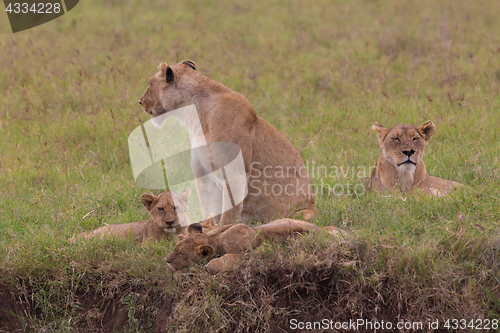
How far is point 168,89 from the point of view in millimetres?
5094

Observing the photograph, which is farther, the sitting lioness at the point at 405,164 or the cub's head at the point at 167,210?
the sitting lioness at the point at 405,164

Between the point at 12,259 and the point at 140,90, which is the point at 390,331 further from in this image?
the point at 140,90

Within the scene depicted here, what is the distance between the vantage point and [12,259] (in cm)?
446

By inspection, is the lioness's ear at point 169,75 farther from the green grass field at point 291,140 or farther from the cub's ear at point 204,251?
the cub's ear at point 204,251

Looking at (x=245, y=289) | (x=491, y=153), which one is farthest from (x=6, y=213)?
(x=491, y=153)

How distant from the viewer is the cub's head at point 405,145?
576cm

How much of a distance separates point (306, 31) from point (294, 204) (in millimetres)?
7902

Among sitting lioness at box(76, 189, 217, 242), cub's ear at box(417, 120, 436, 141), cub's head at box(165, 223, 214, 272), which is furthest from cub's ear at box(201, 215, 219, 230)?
cub's ear at box(417, 120, 436, 141)

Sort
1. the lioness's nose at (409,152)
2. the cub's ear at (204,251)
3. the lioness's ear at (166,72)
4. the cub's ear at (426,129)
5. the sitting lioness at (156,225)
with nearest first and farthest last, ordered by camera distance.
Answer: the cub's ear at (204,251) → the sitting lioness at (156,225) → the lioness's ear at (166,72) → the lioness's nose at (409,152) → the cub's ear at (426,129)

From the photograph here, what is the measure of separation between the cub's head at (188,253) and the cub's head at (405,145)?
258 centimetres

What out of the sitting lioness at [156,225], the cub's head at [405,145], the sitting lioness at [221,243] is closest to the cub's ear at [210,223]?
the sitting lioness at [156,225]

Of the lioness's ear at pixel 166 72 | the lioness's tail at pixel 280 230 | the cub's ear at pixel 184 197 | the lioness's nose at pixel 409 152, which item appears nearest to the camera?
the lioness's tail at pixel 280 230

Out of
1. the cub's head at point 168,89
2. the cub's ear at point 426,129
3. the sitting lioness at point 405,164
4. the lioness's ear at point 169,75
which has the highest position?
the lioness's ear at point 169,75

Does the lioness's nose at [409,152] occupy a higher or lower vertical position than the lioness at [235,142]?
lower
